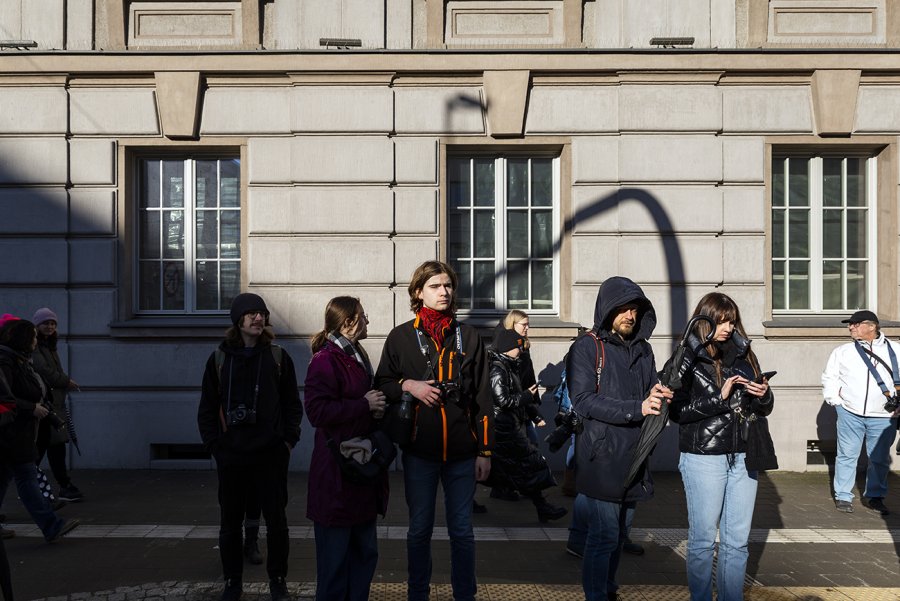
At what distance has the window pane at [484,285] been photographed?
9.61 meters

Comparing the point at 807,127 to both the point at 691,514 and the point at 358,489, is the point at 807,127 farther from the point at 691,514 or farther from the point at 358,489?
the point at 358,489

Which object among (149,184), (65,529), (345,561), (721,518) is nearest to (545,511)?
(721,518)

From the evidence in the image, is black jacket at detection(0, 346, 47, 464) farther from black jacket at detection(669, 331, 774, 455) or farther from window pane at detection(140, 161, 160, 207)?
black jacket at detection(669, 331, 774, 455)

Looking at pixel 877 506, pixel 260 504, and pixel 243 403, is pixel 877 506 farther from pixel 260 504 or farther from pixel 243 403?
pixel 243 403

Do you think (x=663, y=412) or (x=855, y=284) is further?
(x=855, y=284)

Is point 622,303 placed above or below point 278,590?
above

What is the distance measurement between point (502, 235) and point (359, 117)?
2.15 metres

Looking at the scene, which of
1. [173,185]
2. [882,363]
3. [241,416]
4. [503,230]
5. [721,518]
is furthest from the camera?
[173,185]

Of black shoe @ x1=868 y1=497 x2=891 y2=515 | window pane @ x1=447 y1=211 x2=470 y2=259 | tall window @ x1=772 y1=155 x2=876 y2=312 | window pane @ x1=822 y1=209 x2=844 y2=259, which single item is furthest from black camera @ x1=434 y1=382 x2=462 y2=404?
window pane @ x1=822 y1=209 x2=844 y2=259

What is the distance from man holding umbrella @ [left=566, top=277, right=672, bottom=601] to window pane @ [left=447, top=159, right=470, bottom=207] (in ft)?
17.1

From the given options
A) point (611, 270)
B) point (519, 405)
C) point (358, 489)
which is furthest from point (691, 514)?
point (611, 270)

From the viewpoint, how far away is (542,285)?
31.7 feet

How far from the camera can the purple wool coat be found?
4.16 meters

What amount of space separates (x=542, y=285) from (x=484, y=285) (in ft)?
2.28
